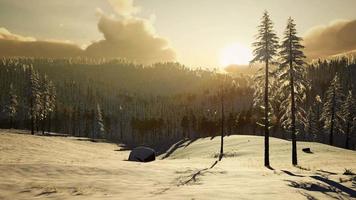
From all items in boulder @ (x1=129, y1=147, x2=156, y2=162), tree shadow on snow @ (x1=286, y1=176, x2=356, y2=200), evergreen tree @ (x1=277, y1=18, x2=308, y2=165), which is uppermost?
evergreen tree @ (x1=277, y1=18, x2=308, y2=165)

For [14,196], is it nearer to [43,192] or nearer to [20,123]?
[43,192]

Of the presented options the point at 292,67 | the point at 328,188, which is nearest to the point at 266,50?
the point at 292,67

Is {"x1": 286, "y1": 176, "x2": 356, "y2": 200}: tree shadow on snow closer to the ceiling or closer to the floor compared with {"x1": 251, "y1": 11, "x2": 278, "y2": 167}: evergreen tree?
closer to the floor

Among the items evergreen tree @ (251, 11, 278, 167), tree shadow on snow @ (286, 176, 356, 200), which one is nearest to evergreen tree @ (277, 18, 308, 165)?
evergreen tree @ (251, 11, 278, 167)

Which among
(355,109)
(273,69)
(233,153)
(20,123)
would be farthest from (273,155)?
(20,123)

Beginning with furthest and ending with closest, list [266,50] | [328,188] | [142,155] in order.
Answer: [142,155]
[266,50]
[328,188]

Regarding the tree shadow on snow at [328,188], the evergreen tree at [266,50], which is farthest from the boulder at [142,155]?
the tree shadow on snow at [328,188]

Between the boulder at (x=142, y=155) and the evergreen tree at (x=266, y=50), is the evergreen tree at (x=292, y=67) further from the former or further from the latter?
the boulder at (x=142, y=155)

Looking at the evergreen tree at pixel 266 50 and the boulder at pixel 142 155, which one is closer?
the evergreen tree at pixel 266 50

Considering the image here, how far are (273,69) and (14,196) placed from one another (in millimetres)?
29804

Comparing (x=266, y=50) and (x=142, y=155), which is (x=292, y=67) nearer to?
(x=266, y=50)

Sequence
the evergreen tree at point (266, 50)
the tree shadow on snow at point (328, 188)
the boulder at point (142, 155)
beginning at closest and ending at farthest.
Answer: the tree shadow on snow at point (328, 188) < the evergreen tree at point (266, 50) < the boulder at point (142, 155)

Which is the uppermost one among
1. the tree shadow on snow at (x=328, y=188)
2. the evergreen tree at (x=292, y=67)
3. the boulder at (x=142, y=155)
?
the evergreen tree at (x=292, y=67)

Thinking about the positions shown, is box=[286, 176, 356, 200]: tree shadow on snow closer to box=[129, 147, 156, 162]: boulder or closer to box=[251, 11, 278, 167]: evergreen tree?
box=[251, 11, 278, 167]: evergreen tree
